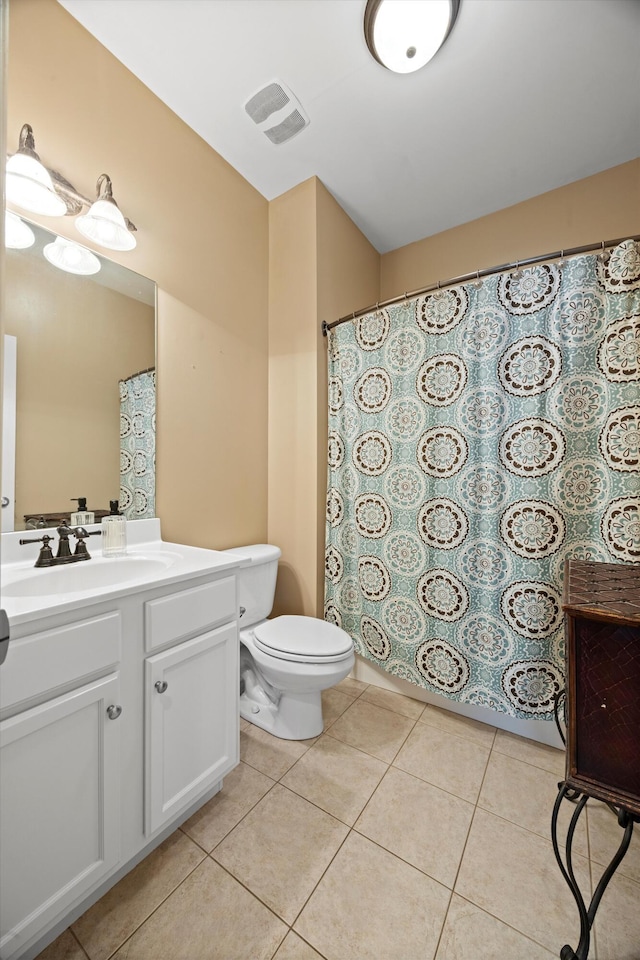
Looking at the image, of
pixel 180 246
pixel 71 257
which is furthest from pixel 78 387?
pixel 180 246

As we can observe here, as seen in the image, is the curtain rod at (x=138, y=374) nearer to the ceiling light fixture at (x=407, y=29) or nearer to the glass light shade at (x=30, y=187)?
the glass light shade at (x=30, y=187)

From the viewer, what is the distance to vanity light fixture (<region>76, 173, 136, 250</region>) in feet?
4.30

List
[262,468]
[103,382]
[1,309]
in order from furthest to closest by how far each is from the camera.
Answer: [262,468], [103,382], [1,309]

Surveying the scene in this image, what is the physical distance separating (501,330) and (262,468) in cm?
133

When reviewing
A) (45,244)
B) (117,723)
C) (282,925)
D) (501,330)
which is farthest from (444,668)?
(45,244)

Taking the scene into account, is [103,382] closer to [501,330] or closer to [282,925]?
[501,330]

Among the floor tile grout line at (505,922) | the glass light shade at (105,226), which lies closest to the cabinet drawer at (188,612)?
the floor tile grout line at (505,922)

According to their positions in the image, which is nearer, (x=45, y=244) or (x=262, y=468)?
(x=45, y=244)

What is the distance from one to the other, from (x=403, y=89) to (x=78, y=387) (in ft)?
5.67

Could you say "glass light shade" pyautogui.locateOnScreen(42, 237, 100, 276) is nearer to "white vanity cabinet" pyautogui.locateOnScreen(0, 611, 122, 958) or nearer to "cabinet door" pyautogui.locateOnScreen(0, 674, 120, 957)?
"white vanity cabinet" pyautogui.locateOnScreen(0, 611, 122, 958)

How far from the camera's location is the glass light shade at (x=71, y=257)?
1273mm

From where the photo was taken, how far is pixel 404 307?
1794 mm

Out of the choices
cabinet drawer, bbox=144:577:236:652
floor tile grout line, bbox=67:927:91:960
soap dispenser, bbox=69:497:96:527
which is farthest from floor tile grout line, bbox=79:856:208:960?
soap dispenser, bbox=69:497:96:527

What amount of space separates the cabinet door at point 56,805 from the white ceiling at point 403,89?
214 centimetres
